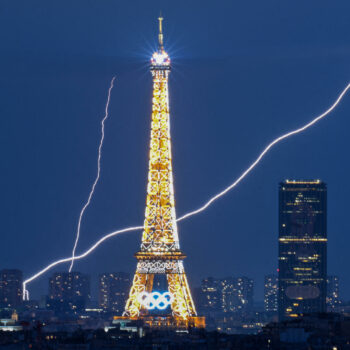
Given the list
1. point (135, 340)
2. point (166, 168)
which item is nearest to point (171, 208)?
point (166, 168)

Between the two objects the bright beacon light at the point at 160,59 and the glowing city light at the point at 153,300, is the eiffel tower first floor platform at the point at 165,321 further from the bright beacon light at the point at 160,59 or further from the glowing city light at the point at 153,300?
the bright beacon light at the point at 160,59

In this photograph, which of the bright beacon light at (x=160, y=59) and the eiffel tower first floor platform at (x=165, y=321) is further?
the eiffel tower first floor platform at (x=165, y=321)

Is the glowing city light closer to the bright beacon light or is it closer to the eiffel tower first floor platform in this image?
the eiffel tower first floor platform

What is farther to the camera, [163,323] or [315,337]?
[163,323]

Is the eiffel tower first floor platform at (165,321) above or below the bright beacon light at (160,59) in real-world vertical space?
below

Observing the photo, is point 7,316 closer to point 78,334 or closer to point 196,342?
point 78,334

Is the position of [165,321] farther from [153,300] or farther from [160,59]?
[160,59]
